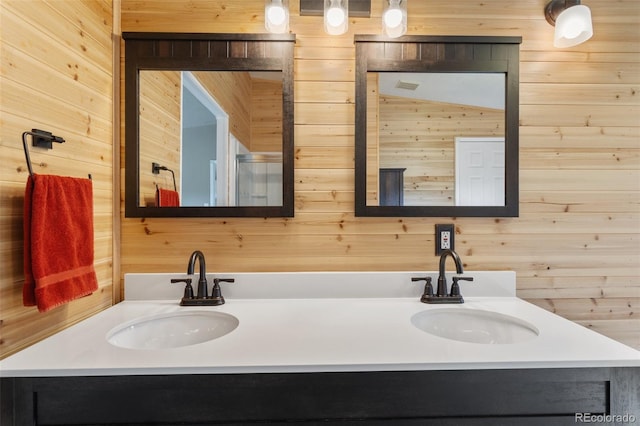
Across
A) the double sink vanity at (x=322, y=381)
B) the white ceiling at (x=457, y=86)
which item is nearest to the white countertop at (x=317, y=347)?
the double sink vanity at (x=322, y=381)

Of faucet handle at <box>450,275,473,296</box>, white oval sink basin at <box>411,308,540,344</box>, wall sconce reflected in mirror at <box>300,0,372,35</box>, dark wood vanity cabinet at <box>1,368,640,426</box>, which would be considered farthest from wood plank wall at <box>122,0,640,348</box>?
dark wood vanity cabinet at <box>1,368,640,426</box>

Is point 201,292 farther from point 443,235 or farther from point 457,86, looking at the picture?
point 457,86

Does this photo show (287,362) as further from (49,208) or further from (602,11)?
(602,11)

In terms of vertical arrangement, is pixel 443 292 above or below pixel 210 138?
below

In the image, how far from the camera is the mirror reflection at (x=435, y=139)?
145 cm

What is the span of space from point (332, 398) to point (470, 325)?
696mm

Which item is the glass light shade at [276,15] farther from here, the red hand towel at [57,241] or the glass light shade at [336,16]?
the red hand towel at [57,241]

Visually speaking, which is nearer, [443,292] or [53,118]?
[53,118]

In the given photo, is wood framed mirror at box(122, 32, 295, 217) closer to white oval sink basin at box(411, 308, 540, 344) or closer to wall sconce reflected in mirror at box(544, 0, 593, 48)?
white oval sink basin at box(411, 308, 540, 344)

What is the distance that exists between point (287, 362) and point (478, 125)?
1.22 meters

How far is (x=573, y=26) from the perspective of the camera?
1.37 meters

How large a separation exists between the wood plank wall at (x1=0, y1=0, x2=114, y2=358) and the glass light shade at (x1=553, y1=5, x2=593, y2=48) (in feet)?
6.03

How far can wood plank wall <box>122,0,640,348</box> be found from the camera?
57.6 inches

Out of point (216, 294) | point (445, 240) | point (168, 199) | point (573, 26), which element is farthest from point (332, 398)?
point (573, 26)
